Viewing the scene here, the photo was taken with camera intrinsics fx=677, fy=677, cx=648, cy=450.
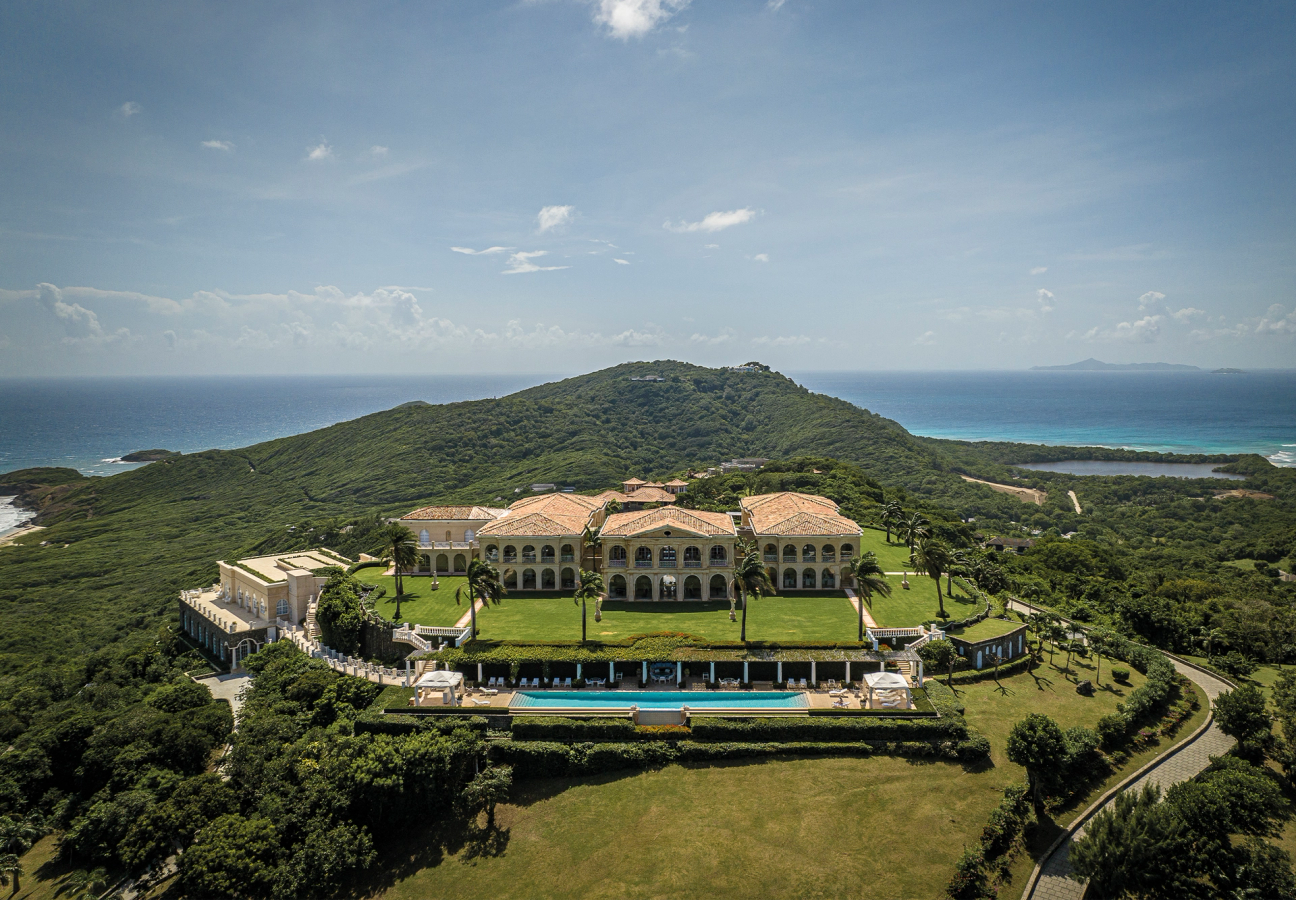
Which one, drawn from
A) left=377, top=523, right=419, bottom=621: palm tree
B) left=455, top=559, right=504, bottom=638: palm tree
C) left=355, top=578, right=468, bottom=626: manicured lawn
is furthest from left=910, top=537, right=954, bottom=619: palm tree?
left=377, top=523, right=419, bottom=621: palm tree

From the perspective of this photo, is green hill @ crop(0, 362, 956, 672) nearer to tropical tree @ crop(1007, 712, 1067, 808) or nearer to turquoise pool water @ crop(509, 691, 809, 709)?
turquoise pool water @ crop(509, 691, 809, 709)

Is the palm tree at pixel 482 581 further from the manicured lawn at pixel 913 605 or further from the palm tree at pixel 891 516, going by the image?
the palm tree at pixel 891 516

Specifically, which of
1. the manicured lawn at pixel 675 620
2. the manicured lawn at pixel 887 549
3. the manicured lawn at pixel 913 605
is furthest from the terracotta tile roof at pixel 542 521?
the manicured lawn at pixel 887 549

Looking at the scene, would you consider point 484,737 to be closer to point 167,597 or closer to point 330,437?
point 167,597

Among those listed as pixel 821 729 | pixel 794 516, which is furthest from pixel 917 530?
pixel 821 729

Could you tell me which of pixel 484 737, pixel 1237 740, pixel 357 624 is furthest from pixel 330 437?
pixel 1237 740

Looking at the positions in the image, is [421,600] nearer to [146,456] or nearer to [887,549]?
[887,549]
